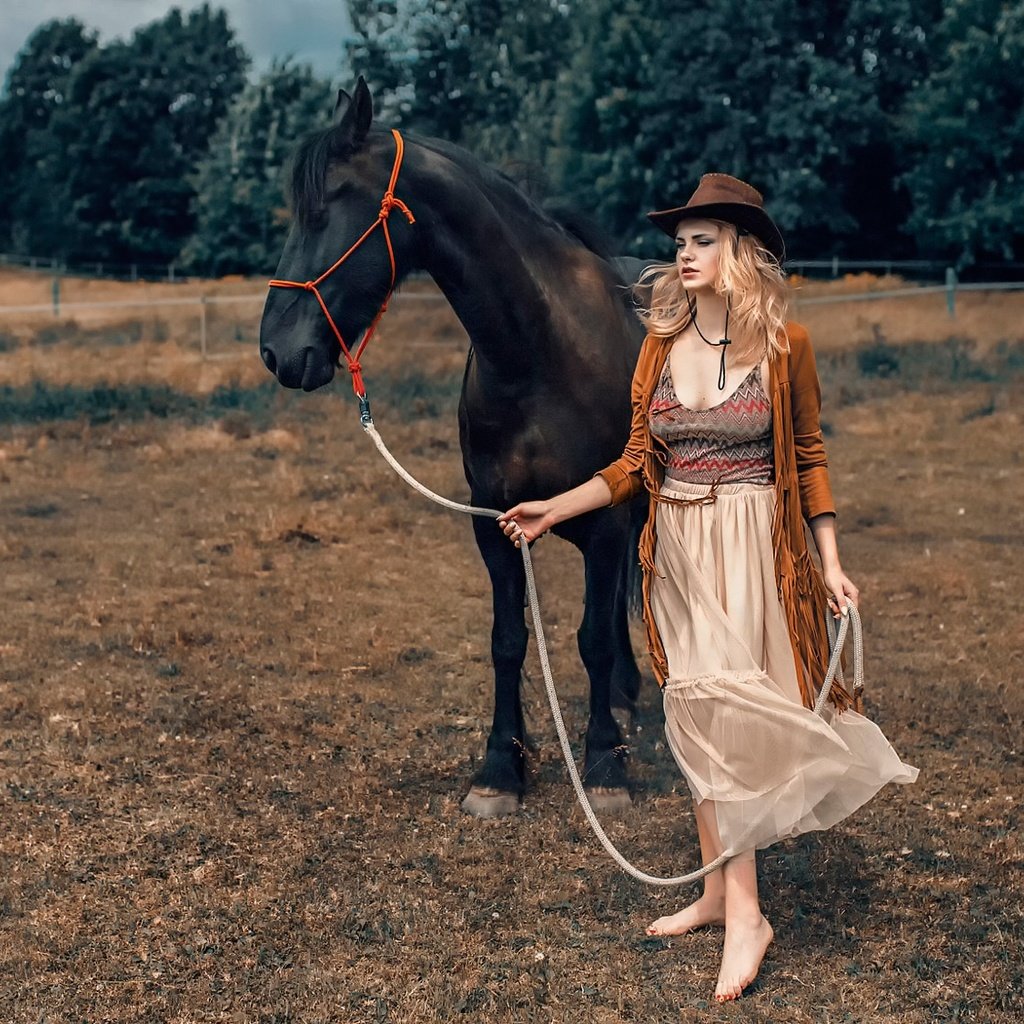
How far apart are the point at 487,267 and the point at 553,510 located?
1.00 meters

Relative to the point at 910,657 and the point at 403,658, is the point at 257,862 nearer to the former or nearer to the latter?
the point at 403,658

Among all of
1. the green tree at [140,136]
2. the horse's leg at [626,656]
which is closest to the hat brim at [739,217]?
the horse's leg at [626,656]

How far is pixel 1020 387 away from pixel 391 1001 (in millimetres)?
12893

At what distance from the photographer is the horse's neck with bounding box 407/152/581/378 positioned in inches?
146

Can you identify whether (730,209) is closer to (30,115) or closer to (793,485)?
(793,485)

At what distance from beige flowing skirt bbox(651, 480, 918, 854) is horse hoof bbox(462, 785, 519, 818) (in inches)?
47.6

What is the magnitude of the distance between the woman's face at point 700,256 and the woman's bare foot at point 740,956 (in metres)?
1.57

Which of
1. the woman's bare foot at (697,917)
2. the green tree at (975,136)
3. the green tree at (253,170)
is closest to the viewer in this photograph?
the woman's bare foot at (697,917)

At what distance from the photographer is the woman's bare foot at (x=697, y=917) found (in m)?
3.30

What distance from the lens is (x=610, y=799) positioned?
4.23 metres

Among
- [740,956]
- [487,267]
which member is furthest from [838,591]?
Result: [487,267]

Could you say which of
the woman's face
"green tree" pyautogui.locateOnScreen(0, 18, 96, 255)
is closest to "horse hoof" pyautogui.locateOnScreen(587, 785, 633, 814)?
the woman's face

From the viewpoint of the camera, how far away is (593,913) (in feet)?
11.4

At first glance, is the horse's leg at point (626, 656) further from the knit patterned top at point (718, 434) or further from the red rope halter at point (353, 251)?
the knit patterned top at point (718, 434)
